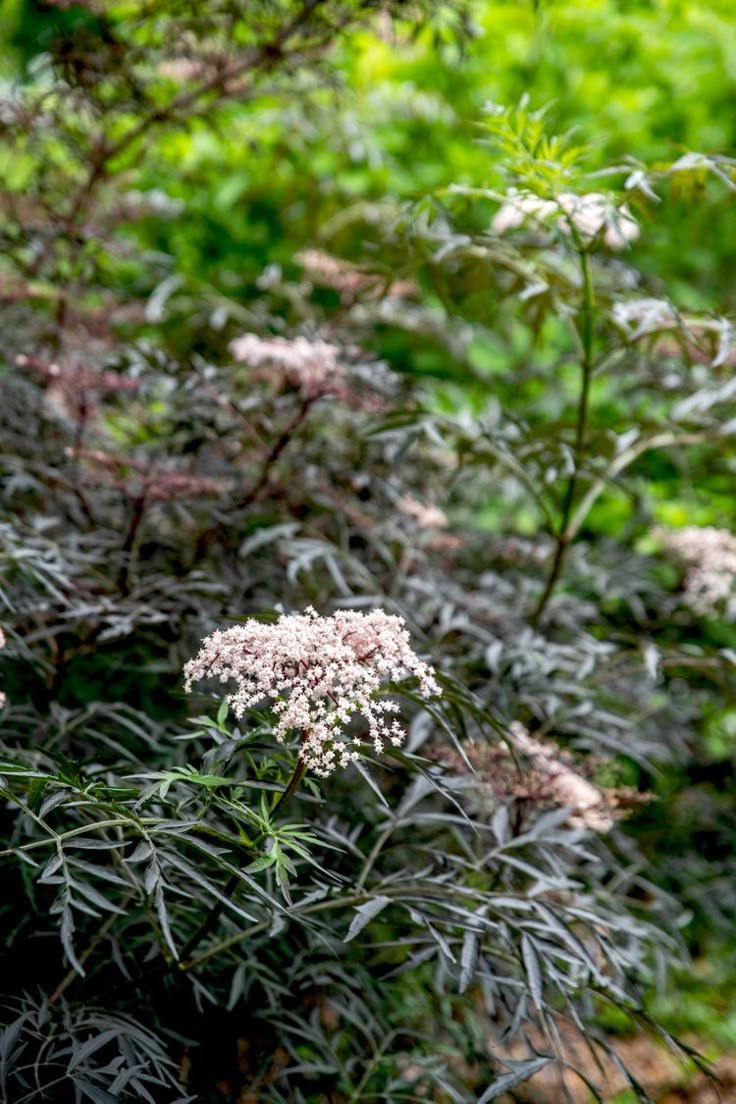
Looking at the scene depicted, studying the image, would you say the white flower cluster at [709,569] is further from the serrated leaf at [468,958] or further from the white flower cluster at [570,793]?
the serrated leaf at [468,958]

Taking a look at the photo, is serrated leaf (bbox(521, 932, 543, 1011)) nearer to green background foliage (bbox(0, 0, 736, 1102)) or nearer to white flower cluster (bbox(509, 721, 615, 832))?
green background foliage (bbox(0, 0, 736, 1102))

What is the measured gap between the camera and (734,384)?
1.77m

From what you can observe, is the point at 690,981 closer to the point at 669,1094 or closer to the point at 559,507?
the point at 669,1094

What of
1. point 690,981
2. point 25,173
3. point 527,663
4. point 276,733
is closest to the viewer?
point 276,733

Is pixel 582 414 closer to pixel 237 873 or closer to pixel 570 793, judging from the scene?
pixel 570 793

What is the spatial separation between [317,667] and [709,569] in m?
1.33

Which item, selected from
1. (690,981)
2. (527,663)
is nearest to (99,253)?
(527,663)

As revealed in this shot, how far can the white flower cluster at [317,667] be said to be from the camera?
0.84m

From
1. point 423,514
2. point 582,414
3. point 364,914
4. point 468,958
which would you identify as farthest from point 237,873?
point 582,414

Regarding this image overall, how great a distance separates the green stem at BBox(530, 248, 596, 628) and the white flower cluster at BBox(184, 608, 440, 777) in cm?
79

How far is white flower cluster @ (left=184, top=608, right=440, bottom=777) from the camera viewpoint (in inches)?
33.1

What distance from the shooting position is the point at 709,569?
75.2 inches

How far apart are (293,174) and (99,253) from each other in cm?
127

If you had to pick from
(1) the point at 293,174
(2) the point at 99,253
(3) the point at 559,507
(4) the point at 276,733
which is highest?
(1) the point at 293,174
